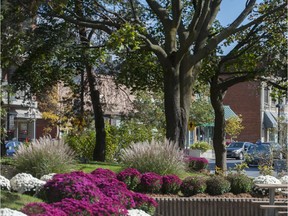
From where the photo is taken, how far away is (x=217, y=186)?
1333 cm

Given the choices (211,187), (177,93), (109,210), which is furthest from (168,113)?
(109,210)

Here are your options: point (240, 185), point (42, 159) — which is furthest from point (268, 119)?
point (42, 159)

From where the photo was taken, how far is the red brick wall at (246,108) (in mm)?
66875

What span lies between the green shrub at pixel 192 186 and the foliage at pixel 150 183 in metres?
0.53

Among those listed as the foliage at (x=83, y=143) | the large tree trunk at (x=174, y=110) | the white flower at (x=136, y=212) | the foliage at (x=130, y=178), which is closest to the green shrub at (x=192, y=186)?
the foliage at (x=130, y=178)

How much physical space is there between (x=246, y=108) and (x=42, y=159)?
181 ft

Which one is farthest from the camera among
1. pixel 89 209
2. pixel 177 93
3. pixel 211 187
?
pixel 177 93

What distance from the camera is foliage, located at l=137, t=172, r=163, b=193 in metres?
13.1

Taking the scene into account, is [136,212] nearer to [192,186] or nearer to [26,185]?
[26,185]

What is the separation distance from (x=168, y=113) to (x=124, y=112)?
899cm

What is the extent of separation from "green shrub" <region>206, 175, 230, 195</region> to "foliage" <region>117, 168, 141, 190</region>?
164 cm

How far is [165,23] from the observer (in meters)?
20.1

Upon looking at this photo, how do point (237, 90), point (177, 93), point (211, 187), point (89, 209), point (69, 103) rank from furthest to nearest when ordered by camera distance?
point (237, 90), point (69, 103), point (177, 93), point (211, 187), point (89, 209)

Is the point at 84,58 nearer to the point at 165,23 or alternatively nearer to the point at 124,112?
the point at 165,23
